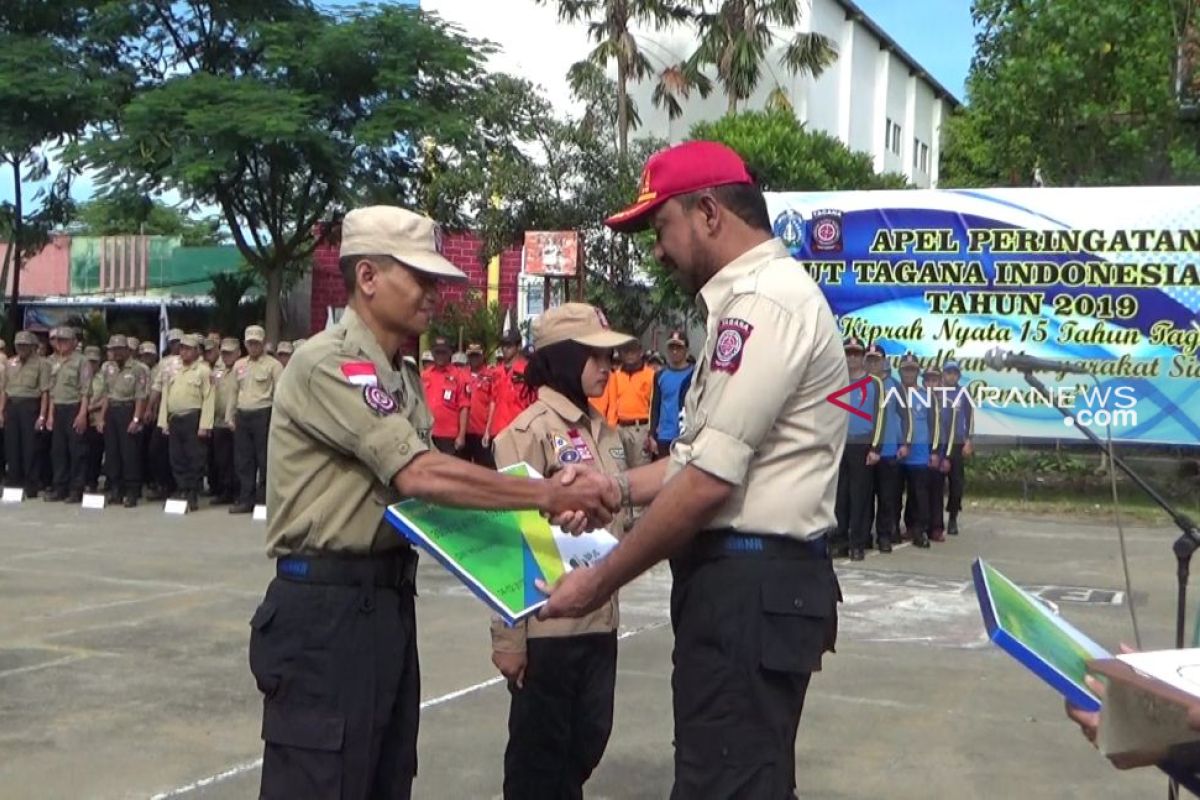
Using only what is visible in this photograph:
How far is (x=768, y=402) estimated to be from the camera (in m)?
2.92

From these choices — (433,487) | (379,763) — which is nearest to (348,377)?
(433,487)

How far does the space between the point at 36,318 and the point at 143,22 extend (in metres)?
12.0

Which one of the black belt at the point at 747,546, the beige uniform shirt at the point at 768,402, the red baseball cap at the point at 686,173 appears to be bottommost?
the black belt at the point at 747,546

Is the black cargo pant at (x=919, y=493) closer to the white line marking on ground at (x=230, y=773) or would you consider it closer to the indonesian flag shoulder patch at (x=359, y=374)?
the white line marking on ground at (x=230, y=773)

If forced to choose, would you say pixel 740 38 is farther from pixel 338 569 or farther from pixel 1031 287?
pixel 338 569

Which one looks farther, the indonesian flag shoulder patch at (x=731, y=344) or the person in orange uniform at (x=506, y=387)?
the person in orange uniform at (x=506, y=387)

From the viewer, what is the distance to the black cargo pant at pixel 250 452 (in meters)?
14.7

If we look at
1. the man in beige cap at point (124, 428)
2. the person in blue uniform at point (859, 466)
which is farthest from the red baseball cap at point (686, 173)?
the man in beige cap at point (124, 428)

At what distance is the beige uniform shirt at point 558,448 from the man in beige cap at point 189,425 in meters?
11.1

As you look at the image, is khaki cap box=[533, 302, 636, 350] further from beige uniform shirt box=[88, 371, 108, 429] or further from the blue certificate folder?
beige uniform shirt box=[88, 371, 108, 429]

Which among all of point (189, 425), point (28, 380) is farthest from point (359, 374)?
point (28, 380)

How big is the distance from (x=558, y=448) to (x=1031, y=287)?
12.7 meters

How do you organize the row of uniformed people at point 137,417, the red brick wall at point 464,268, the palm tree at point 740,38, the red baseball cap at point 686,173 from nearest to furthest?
1. the red baseball cap at point 686,173
2. the row of uniformed people at point 137,417
3. the red brick wall at point 464,268
4. the palm tree at point 740,38

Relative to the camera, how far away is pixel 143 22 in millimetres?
21656
